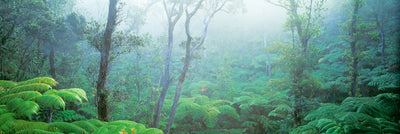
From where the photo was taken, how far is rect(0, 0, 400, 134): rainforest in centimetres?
326

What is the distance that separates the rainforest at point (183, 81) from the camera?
10.7 feet

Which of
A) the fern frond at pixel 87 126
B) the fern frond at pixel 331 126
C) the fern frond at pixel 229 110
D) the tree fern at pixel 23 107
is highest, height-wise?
the tree fern at pixel 23 107

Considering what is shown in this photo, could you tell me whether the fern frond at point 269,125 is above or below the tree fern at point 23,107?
below

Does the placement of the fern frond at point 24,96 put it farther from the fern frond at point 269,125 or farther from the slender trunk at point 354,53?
the slender trunk at point 354,53

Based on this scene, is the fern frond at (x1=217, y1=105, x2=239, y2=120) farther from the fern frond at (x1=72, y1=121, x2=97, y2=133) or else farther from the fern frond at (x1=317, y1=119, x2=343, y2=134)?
the fern frond at (x1=72, y1=121, x2=97, y2=133)

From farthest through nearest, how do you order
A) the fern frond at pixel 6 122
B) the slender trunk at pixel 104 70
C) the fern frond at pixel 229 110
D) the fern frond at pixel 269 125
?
the fern frond at pixel 229 110
the fern frond at pixel 269 125
the slender trunk at pixel 104 70
the fern frond at pixel 6 122

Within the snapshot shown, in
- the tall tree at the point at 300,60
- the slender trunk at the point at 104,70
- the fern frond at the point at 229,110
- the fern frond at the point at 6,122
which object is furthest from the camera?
the fern frond at the point at 229,110

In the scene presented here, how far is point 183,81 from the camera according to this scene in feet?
25.0

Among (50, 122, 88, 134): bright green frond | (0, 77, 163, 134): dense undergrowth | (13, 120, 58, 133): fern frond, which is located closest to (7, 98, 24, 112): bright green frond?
(0, 77, 163, 134): dense undergrowth

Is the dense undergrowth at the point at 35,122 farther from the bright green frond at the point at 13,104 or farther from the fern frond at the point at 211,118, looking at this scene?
the fern frond at the point at 211,118

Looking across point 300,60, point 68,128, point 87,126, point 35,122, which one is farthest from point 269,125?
point 35,122

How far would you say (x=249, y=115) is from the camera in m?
9.33

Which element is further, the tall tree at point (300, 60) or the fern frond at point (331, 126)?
the tall tree at point (300, 60)

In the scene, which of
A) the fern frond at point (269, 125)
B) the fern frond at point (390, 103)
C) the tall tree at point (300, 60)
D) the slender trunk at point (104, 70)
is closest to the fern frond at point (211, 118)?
the fern frond at point (269, 125)
